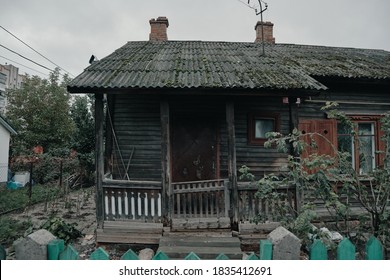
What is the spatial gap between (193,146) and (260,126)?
1.98 m

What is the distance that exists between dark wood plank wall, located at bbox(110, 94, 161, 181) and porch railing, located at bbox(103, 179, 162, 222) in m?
1.98

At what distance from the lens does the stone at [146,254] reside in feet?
15.3

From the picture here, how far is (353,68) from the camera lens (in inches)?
282

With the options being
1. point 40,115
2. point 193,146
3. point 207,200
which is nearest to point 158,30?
point 193,146

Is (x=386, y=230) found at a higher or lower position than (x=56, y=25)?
lower

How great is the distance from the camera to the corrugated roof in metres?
5.05

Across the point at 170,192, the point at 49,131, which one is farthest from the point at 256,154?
the point at 49,131

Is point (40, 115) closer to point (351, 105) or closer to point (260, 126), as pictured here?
point (260, 126)

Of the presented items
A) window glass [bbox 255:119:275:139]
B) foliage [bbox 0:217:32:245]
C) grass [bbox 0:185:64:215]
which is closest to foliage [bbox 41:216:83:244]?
foliage [bbox 0:217:32:245]

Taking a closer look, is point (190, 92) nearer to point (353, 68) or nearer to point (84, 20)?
point (84, 20)

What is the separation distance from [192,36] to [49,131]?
15178mm

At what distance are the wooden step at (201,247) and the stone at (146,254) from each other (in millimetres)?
349

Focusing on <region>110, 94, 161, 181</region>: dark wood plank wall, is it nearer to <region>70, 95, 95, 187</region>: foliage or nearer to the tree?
<region>70, 95, 95, 187</region>: foliage

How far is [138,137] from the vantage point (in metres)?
7.29
